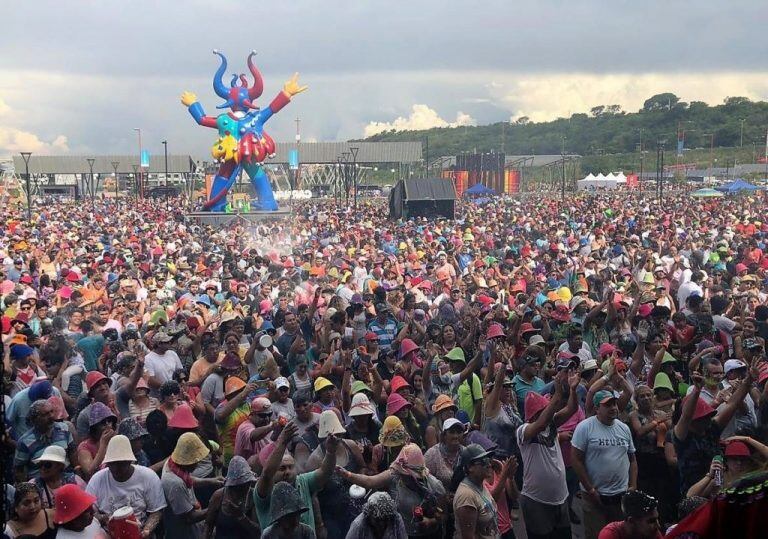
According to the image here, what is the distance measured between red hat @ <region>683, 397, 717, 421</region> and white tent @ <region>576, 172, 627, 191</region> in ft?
210

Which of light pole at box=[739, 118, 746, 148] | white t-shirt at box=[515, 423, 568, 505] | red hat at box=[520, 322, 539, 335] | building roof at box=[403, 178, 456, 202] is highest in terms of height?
light pole at box=[739, 118, 746, 148]

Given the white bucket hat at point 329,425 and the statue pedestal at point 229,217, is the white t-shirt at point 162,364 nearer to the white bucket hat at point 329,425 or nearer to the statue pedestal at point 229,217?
the white bucket hat at point 329,425

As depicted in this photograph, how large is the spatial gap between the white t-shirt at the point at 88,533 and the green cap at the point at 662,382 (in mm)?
4212

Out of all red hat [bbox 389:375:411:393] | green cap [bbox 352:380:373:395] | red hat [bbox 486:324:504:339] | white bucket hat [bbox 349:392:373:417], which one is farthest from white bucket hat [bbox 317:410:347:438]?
red hat [bbox 486:324:504:339]

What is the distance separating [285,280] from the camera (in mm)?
13969

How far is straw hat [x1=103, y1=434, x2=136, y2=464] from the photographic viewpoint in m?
5.30

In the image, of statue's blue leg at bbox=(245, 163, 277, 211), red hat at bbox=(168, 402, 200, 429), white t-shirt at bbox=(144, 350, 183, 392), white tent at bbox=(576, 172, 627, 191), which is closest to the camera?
red hat at bbox=(168, 402, 200, 429)

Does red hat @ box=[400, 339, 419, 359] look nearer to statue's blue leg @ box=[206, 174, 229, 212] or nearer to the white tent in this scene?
statue's blue leg @ box=[206, 174, 229, 212]

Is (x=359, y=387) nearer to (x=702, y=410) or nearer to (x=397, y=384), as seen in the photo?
(x=397, y=384)

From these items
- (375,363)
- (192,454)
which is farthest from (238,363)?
(192,454)

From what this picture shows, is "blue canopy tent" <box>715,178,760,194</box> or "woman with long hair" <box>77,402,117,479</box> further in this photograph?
"blue canopy tent" <box>715,178,760,194</box>

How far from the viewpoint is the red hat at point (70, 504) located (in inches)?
182

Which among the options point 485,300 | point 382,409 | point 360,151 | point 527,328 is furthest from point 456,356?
point 360,151

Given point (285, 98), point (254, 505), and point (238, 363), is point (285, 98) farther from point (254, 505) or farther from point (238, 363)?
point (254, 505)
